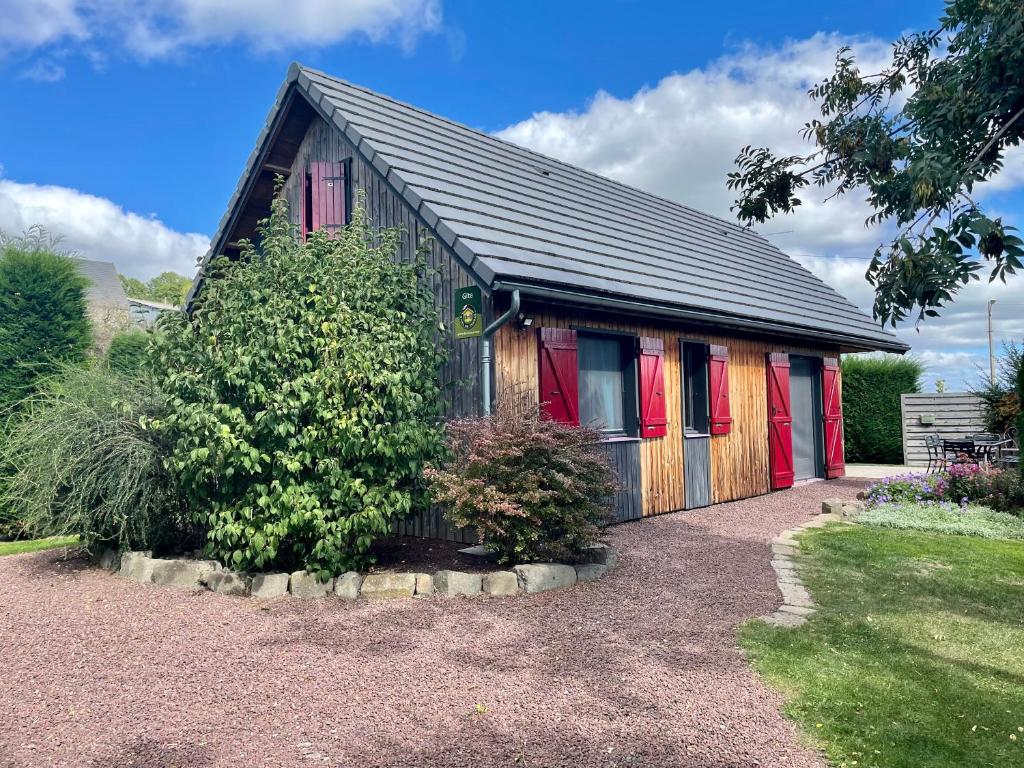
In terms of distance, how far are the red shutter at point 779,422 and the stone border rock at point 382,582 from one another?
256 inches

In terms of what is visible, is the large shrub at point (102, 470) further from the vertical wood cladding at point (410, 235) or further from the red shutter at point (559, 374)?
the red shutter at point (559, 374)

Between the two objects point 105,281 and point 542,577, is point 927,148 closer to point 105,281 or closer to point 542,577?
point 542,577

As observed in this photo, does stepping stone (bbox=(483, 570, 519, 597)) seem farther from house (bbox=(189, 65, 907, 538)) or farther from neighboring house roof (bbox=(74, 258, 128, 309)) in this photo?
neighboring house roof (bbox=(74, 258, 128, 309))

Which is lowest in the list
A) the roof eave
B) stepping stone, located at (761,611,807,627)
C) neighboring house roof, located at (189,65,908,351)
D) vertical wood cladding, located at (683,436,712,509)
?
stepping stone, located at (761,611,807,627)

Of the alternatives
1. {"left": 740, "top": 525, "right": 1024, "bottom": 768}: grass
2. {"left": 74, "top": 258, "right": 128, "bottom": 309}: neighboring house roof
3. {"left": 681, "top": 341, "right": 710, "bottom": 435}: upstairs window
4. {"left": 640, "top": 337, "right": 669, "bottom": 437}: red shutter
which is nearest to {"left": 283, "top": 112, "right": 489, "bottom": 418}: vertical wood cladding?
{"left": 640, "top": 337, "right": 669, "bottom": 437}: red shutter

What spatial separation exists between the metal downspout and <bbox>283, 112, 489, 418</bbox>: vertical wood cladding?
0.17 m

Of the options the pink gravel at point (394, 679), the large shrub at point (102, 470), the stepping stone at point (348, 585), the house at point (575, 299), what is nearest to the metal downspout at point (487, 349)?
the house at point (575, 299)

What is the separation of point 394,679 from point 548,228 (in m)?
6.46

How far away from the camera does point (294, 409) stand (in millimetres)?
5363

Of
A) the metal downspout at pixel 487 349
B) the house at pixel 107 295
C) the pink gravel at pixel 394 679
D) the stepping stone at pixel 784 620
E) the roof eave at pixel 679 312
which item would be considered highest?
the house at pixel 107 295

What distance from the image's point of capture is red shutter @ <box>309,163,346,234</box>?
29.2ft

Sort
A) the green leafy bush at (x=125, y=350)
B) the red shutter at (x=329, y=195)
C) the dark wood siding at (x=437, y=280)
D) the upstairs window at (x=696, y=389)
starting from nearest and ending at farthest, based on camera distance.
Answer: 1. the dark wood siding at (x=437, y=280)
2. the red shutter at (x=329, y=195)
3. the upstairs window at (x=696, y=389)
4. the green leafy bush at (x=125, y=350)

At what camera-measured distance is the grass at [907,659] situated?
9.43ft

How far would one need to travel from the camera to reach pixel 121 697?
137 inches
